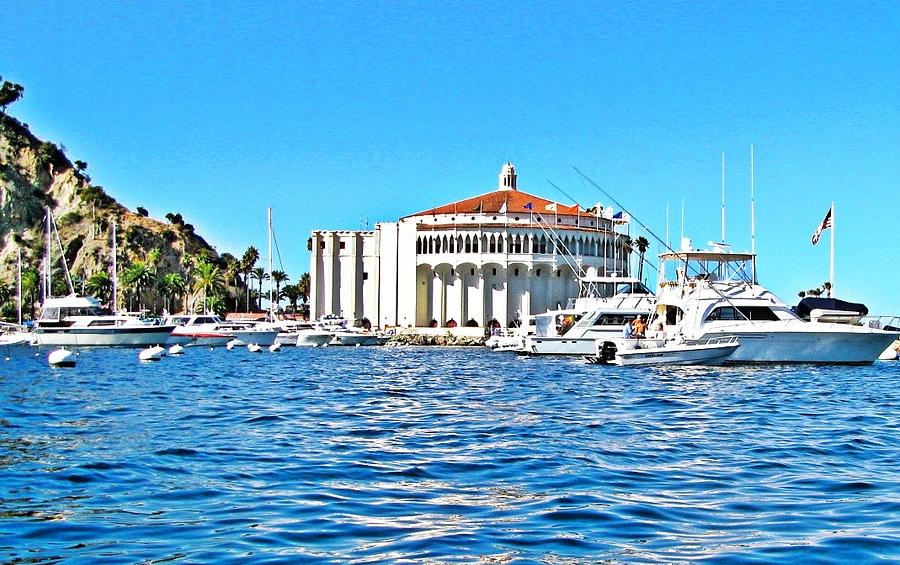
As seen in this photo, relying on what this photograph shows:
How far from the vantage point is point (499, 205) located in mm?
121000

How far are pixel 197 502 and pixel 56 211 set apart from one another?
155706 mm

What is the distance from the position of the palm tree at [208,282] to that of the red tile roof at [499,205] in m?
35.0

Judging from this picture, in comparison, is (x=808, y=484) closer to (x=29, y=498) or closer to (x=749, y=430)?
(x=749, y=430)

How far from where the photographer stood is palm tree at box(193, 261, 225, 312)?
463 ft

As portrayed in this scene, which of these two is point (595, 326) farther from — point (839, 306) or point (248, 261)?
point (248, 261)

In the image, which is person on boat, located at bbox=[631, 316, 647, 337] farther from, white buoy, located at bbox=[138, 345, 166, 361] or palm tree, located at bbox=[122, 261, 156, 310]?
palm tree, located at bbox=[122, 261, 156, 310]

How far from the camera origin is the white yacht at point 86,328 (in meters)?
78.4

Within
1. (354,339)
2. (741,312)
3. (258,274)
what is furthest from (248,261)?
(741,312)

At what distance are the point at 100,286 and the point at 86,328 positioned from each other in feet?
186

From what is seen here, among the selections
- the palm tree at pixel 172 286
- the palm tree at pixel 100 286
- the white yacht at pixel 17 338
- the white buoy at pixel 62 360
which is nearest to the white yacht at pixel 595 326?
the white buoy at pixel 62 360

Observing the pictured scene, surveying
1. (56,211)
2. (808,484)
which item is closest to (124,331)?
(808,484)

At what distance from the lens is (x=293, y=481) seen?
1446 centimetres

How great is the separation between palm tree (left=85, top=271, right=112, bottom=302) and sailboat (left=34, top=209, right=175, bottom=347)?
52.6 m

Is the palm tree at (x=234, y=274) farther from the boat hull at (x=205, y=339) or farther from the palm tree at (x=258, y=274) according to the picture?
the boat hull at (x=205, y=339)
